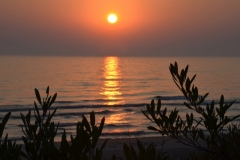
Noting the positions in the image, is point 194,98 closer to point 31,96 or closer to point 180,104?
point 180,104

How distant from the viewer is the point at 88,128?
4.91ft

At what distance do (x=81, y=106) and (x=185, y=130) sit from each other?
2224 centimetres

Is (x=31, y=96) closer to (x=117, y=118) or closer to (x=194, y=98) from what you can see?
(x=117, y=118)

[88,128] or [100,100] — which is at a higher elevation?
[88,128]

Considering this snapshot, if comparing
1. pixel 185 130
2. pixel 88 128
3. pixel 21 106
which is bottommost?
pixel 21 106

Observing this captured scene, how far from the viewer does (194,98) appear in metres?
2.58

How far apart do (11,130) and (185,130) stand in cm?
1460

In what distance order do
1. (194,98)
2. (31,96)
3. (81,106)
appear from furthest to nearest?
(31,96) < (81,106) < (194,98)

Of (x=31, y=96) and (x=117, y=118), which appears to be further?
(x=31, y=96)

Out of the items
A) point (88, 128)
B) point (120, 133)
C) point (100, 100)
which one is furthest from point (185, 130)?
point (100, 100)

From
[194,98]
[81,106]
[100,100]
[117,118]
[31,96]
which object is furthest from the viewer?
[31,96]

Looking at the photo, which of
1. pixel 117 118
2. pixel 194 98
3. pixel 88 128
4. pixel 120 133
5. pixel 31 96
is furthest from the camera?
pixel 31 96

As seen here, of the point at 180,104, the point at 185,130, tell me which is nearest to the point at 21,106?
the point at 180,104

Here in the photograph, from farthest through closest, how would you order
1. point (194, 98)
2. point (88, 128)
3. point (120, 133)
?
point (120, 133)
point (194, 98)
point (88, 128)
